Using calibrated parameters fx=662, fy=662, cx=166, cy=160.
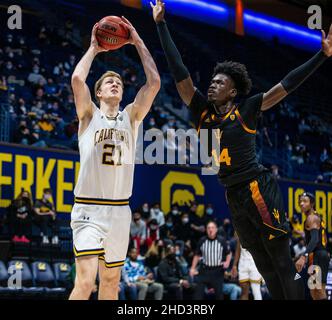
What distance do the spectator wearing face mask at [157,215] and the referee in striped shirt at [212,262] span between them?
2.51 m

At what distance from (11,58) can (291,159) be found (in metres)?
9.59

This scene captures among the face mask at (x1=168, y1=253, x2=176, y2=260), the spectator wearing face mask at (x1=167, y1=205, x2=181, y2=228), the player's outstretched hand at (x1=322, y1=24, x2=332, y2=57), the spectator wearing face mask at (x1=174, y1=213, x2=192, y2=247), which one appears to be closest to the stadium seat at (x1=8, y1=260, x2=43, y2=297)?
the face mask at (x1=168, y1=253, x2=176, y2=260)

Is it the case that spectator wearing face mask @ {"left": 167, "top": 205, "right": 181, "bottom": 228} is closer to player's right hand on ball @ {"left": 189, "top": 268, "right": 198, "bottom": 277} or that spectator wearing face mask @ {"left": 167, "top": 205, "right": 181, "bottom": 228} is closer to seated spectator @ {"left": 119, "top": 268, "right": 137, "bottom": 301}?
player's right hand on ball @ {"left": 189, "top": 268, "right": 198, "bottom": 277}

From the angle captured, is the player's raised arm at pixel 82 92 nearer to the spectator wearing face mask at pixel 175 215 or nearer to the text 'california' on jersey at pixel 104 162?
the text 'california' on jersey at pixel 104 162

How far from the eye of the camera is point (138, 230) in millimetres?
14383

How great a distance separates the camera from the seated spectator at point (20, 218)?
503 inches

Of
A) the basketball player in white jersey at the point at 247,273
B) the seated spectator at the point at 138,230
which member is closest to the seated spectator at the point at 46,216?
the seated spectator at the point at 138,230

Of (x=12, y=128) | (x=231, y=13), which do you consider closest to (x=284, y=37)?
(x=231, y=13)

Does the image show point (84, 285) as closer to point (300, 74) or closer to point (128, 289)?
point (300, 74)

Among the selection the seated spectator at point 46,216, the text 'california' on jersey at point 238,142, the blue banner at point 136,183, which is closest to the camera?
the text 'california' on jersey at point 238,142

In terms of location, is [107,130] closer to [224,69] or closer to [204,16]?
[224,69]

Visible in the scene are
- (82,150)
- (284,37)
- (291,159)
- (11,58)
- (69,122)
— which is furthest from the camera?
(284,37)

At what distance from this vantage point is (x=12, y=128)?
15.0m

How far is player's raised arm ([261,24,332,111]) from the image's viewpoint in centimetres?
546
